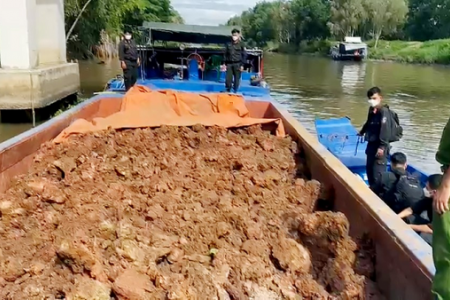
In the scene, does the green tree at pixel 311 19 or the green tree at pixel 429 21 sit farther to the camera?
the green tree at pixel 311 19

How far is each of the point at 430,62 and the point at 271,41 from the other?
50.2 m

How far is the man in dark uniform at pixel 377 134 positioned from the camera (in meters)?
6.11

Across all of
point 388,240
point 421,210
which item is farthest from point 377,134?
point 388,240

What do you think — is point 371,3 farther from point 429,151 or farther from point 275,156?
point 275,156

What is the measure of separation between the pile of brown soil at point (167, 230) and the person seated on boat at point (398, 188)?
944mm

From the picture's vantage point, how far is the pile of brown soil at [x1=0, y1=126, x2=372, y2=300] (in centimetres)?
293

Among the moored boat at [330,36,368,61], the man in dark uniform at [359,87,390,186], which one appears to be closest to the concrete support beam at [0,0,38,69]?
the man in dark uniform at [359,87,390,186]

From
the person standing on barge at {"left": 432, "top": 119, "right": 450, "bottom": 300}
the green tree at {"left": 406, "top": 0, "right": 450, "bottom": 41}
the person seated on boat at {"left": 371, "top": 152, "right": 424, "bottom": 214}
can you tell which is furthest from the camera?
the green tree at {"left": 406, "top": 0, "right": 450, "bottom": 41}

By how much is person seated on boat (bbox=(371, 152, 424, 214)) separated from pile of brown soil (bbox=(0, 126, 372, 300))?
37.2 inches

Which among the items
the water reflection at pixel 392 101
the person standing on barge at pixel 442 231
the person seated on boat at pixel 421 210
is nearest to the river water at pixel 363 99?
the water reflection at pixel 392 101

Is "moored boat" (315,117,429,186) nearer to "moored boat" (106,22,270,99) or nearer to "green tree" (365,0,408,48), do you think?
"moored boat" (106,22,270,99)

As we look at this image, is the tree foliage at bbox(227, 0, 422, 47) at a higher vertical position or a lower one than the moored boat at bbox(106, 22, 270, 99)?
higher

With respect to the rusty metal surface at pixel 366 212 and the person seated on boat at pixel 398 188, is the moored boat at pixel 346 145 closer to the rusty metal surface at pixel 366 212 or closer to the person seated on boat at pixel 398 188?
the person seated on boat at pixel 398 188

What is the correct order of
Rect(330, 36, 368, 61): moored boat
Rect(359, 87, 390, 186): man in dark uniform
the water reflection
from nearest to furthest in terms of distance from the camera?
1. Rect(359, 87, 390, 186): man in dark uniform
2. the water reflection
3. Rect(330, 36, 368, 61): moored boat
